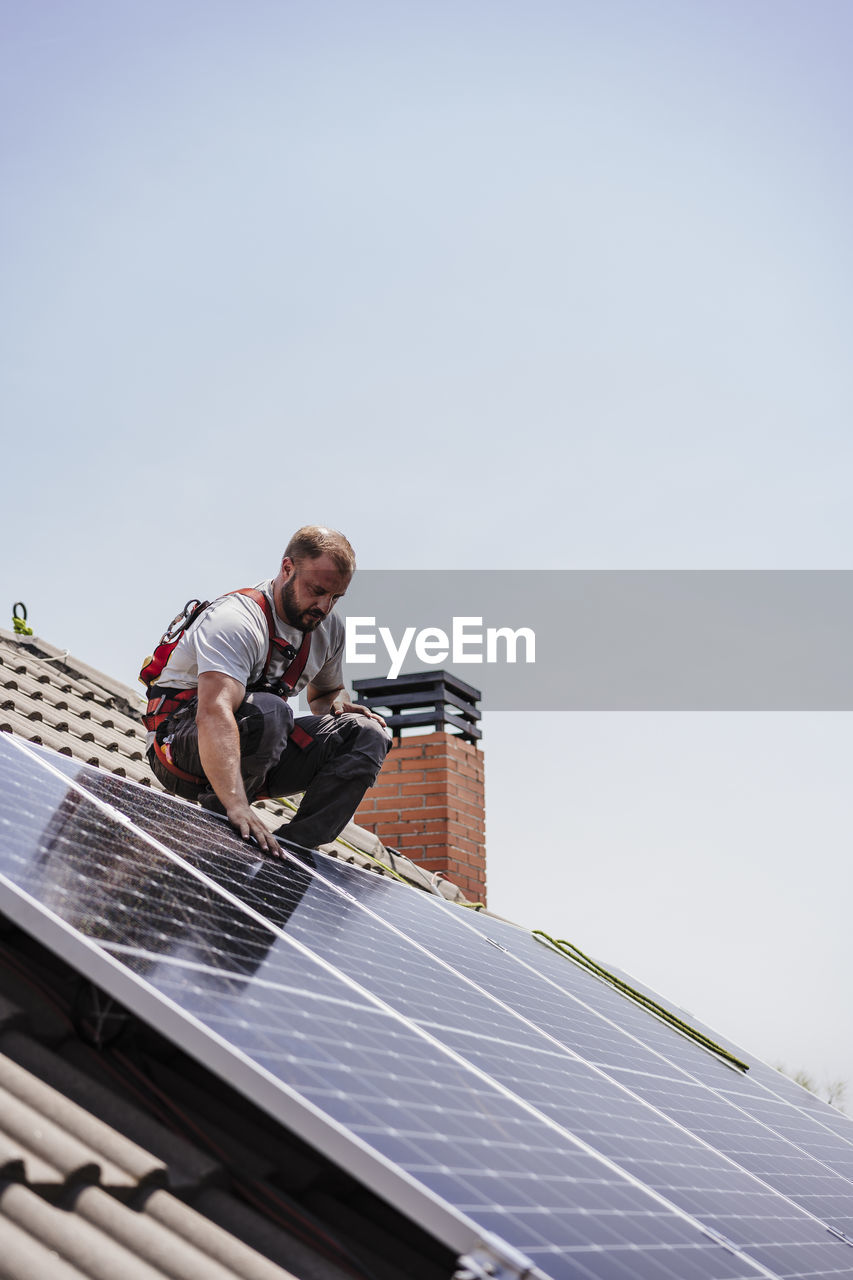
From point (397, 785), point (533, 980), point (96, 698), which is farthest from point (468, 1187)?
point (397, 785)

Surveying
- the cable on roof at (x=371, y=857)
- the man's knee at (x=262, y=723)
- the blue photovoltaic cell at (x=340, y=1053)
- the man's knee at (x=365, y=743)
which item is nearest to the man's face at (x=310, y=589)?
the man's knee at (x=262, y=723)

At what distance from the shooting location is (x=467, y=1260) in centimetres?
199

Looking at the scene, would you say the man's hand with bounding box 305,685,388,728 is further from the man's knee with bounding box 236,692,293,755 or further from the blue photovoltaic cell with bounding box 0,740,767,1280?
the blue photovoltaic cell with bounding box 0,740,767,1280

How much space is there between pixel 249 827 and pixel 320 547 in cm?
126

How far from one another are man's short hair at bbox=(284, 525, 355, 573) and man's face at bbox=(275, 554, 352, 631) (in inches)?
0.8

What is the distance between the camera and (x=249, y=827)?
4.47m

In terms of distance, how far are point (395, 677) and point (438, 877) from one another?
2.34m

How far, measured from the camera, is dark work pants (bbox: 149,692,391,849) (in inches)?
201

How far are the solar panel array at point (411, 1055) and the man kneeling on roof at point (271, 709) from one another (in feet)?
1.35

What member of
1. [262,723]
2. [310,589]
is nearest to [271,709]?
[262,723]

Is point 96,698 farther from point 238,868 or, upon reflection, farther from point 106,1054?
point 106,1054

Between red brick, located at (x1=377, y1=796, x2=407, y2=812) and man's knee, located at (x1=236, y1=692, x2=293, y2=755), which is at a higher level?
red brick, located at (x1=377, y1=796, x2=407, y2=812)

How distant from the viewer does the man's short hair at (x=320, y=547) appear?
507cm

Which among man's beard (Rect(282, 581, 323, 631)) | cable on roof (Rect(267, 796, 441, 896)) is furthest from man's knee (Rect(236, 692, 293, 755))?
cable on roof (Rect(267, 796, 441, 896))
